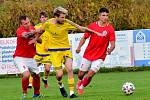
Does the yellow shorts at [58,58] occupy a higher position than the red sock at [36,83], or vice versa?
the yellow shorts at [58,58]

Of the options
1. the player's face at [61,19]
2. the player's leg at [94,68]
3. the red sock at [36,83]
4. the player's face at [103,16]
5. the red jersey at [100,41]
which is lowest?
the red sock at [36,83]

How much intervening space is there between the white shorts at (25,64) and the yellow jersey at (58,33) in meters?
0.78

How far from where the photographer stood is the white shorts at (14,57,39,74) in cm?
1499

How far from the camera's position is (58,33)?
48.4 feet

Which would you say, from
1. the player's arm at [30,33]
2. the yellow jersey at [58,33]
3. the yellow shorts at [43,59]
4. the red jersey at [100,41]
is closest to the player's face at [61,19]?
the yellow jersey at [58,33]

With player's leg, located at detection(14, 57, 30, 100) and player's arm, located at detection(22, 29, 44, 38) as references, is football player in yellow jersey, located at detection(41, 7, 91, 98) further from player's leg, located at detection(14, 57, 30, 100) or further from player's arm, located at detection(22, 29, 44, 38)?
player's leg, located at detection(14, 57, 30, 100)

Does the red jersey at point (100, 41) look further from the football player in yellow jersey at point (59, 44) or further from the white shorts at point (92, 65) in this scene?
the football player in yellow jersey at point (59, 44)

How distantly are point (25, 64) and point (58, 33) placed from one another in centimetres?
125

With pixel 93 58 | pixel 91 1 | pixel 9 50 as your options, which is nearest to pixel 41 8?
pixel 91 1

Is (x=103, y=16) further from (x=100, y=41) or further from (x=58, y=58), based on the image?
(x=58, y=58)

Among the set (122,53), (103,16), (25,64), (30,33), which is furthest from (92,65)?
(122,53)

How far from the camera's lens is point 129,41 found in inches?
1132

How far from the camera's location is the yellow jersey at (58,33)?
1473 centimetres

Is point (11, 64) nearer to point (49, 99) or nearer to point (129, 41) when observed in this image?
point (129, 41)
